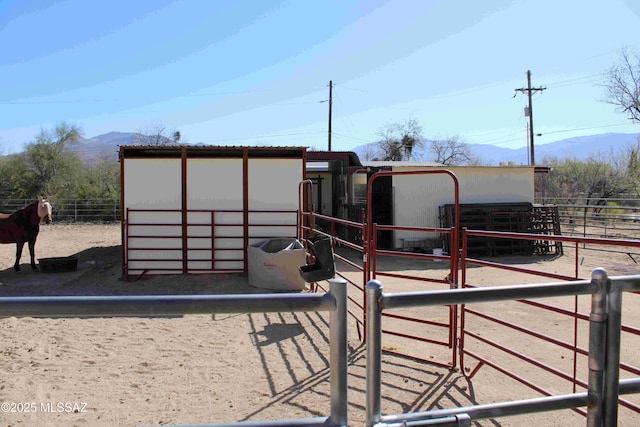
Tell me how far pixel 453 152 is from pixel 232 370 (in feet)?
126

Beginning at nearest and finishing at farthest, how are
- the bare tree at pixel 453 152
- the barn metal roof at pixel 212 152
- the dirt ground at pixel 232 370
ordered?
the dirt ground at pixel 232 370
the barn metal roof at pixel 212 152
the bare tree at pixel 453 152

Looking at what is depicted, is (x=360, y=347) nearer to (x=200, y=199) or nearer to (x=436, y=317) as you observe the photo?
(x=436, y=317)

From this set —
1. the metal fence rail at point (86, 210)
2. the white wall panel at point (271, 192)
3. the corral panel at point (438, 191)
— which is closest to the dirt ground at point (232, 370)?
the white wall panel at point (271, 192)

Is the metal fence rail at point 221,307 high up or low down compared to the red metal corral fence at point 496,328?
up

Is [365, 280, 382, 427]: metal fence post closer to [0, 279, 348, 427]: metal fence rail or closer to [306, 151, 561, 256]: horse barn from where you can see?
[0, 279, 348, 427]: metal fence rail

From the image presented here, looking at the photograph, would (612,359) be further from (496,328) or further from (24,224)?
(24,224)

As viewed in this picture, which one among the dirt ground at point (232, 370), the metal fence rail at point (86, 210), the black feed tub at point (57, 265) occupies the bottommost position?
the dirt ground at point (232, 370)

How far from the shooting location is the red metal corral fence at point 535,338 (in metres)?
3.19

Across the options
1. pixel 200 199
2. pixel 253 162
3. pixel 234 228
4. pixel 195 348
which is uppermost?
pixel 253 162

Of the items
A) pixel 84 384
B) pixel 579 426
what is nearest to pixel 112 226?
pixel 84 384

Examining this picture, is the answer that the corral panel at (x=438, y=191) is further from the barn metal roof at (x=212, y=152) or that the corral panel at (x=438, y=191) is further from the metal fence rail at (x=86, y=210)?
the metal fence rail at (x=86, y=210)

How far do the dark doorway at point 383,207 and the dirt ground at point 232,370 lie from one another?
7415 millimetres

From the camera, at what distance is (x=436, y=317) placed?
5.99 meters

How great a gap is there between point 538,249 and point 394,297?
12.8 metres
